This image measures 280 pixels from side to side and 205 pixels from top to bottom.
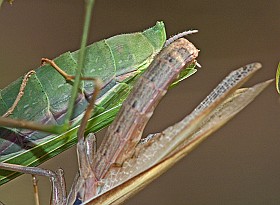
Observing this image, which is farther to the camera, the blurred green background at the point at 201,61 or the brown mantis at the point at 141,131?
the blurred green background at the point at 201,61

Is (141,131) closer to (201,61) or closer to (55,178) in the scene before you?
(55,178)

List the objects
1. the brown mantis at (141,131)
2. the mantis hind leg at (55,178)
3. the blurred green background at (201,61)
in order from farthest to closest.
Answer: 1. the blurred green background at (201,61)
2. the mantis hind leg at (55,178)
3. the brown mantis at (141,131)

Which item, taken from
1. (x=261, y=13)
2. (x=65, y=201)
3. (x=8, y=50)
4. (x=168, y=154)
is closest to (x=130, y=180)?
(x=168, y=154)

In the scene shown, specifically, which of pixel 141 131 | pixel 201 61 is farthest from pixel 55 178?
pixel 201 61

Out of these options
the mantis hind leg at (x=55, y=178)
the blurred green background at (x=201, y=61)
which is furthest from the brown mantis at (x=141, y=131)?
the blurred green background at (x=201, y=61)

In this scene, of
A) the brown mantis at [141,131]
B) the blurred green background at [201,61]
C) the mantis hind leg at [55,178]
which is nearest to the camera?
the brown mantis at [141,131]

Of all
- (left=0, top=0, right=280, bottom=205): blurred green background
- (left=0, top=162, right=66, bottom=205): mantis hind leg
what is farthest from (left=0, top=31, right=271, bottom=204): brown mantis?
(left=0, top=0, right=280, bottom=205): blurred green background

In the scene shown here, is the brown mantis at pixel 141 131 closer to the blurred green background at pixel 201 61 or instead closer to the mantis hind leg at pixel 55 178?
the mantis hind leg at pixel 55 178
